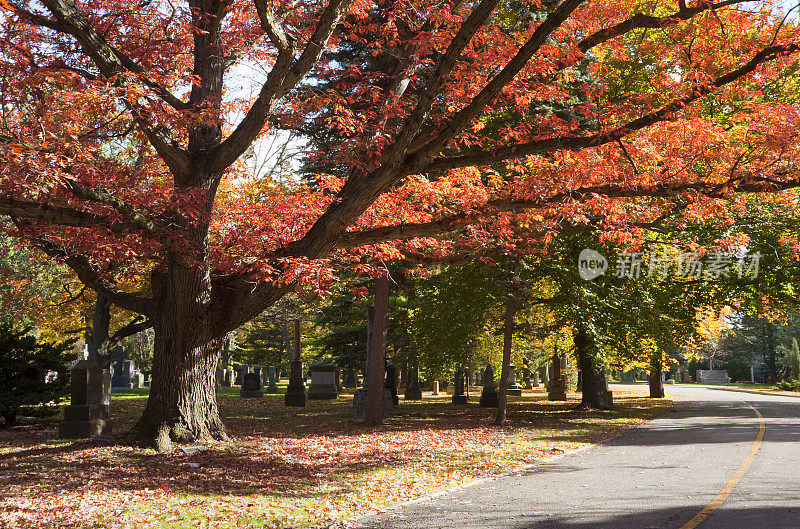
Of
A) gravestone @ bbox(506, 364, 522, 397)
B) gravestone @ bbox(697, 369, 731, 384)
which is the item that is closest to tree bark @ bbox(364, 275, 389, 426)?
gravestone @ bbox(506, 364, 522, 397)

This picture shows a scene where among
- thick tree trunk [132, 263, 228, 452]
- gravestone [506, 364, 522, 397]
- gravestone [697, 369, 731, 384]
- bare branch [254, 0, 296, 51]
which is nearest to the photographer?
bare branch [254, 0, 296, 51]

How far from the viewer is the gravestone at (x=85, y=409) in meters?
13.6

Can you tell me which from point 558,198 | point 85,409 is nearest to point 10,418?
point 85,409

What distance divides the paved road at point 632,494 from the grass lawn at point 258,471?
2.62 feet

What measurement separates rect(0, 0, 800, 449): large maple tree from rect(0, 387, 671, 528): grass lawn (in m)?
1.61

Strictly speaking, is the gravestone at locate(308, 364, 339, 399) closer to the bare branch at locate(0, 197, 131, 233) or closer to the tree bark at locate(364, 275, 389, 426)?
the tree bark at locate(364, 275, 389, 426)

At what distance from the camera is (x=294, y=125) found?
468 inches

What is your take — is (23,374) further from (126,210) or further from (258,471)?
(258,471)

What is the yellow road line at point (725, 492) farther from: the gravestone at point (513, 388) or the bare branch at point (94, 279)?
the gravestone at point (513, 388)

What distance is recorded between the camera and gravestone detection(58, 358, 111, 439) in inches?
534

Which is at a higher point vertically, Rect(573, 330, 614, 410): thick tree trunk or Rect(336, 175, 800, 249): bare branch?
Rect(336, 175, 800, 249): bare branch

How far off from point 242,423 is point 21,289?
14.7m

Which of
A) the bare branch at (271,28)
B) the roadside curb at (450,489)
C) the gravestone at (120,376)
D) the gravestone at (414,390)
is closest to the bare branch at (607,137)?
the bare branch at (271,28)

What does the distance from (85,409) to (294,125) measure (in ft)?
26.4
